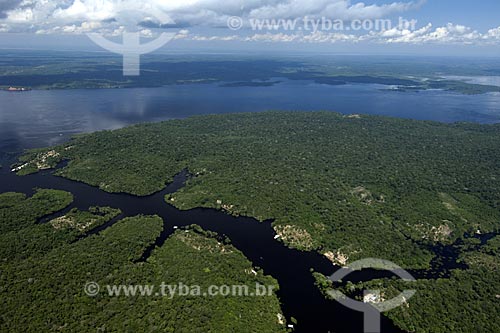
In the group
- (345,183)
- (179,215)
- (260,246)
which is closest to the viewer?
(260,246)

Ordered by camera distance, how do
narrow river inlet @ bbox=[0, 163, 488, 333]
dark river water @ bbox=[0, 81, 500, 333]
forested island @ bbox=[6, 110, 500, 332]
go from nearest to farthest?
narrow river inlet @ bbox=[0, 163, 488, 333]
dark river water @ bbox=[0, 81, 500, 333]
forested island @ bbox=[6, 110, 500, 332]

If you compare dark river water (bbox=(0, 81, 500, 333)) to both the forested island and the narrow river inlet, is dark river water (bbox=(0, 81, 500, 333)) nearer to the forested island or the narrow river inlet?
the narrow river inlet

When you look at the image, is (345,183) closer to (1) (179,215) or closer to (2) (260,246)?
(2) (260,246)

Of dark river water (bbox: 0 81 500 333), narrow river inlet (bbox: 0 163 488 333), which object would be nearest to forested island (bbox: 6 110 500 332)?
narrow river inlet (bbox: 0 163 488 333)

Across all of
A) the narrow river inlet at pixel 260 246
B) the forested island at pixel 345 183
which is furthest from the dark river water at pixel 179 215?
the forested island at pixel 345 183

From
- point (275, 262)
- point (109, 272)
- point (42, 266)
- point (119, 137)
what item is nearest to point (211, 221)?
point (275, 262)

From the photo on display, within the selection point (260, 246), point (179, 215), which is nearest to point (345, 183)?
point (260, 246)

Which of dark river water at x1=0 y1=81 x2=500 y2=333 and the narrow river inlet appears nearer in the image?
the narrow river inlet

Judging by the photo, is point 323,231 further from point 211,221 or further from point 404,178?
point 404,178

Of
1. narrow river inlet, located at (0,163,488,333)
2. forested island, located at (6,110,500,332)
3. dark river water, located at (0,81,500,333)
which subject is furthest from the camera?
forested island, located at (6,110,500,332)
